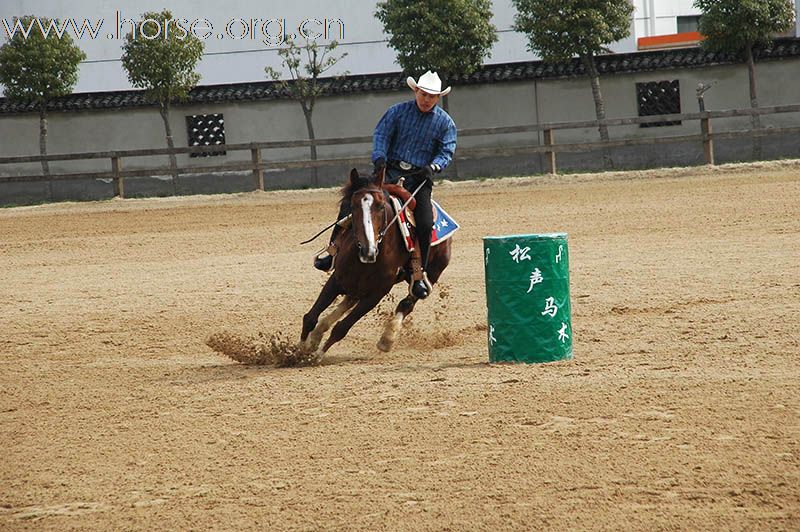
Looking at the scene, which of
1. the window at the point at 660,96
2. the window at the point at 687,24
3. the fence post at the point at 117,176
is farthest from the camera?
the window at the point at 687,24

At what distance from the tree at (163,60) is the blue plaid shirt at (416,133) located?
2684cm

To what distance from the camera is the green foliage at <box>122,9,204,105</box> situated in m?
36.8

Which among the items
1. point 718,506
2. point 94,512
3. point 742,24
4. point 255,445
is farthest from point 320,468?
point 742,24

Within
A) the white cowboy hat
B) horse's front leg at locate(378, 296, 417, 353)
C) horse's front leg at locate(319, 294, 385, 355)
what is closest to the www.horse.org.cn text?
the white cowboy hat

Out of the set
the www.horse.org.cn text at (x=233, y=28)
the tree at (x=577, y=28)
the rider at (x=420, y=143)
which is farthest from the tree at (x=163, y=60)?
the rider at (x=420, y=143)

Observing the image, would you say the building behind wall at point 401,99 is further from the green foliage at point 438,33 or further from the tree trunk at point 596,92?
the green foliage at point 438,33

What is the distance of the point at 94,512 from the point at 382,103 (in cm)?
3411

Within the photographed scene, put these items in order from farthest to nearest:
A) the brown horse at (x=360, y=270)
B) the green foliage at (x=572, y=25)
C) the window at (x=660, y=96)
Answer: the window at (x=660, y=96) → the green foliage at (x=572, y=25) → the brown horse at (x=360, y=270)

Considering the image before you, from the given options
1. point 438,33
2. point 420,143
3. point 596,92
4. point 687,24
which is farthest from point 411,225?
point 687,24

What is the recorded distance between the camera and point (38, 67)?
3747 centimetres

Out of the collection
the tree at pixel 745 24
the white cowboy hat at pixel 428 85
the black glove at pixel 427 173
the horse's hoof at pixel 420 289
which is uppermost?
the tree at pixel 745 24

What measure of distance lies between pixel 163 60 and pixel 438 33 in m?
9.00

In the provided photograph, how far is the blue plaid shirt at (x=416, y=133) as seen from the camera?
1038 cm

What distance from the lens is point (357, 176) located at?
9.43 meters
